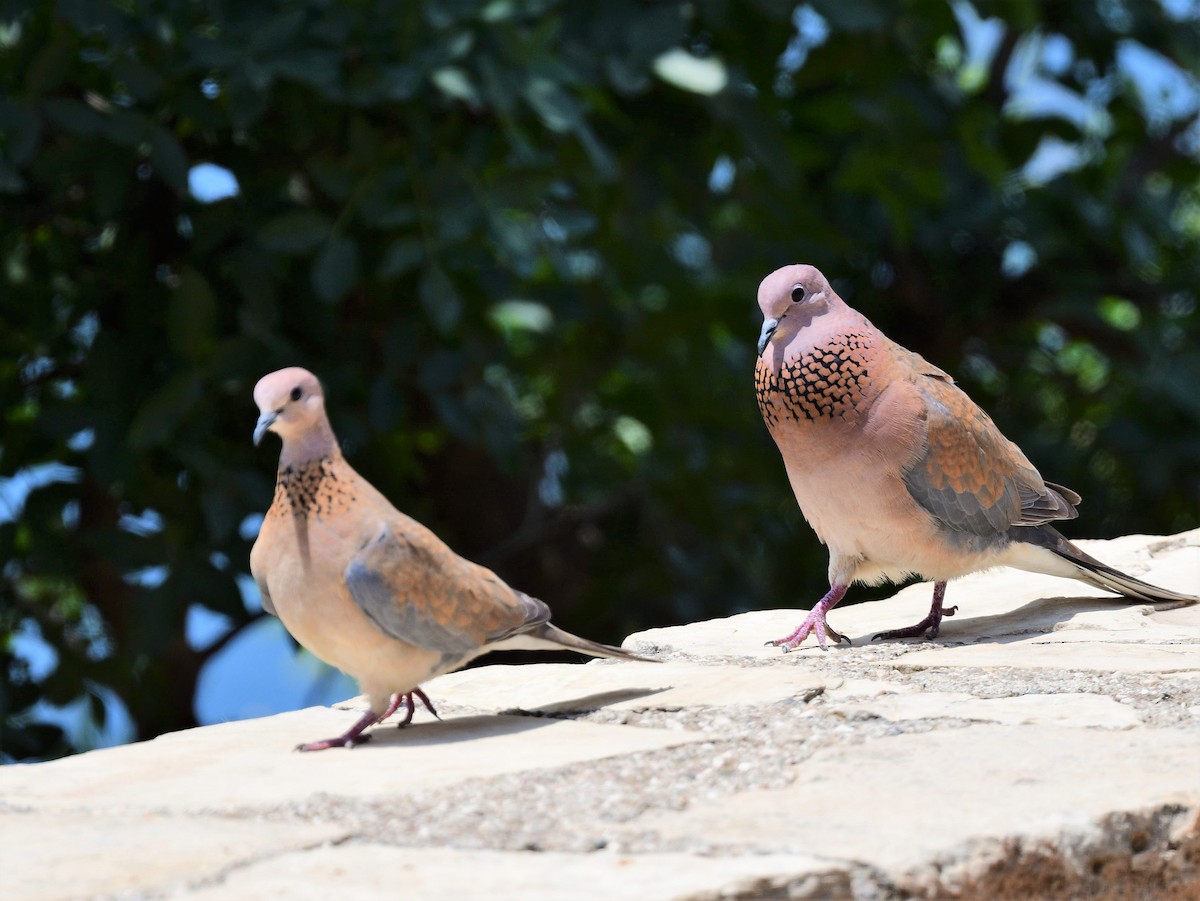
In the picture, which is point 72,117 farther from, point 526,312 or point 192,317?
point 526,312

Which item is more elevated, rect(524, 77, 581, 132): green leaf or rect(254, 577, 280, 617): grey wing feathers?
rect(524, 77, 581, 132): green leaf

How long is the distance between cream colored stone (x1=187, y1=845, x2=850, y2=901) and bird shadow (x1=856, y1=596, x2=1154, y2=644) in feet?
5.83

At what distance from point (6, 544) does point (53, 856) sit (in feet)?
10.9

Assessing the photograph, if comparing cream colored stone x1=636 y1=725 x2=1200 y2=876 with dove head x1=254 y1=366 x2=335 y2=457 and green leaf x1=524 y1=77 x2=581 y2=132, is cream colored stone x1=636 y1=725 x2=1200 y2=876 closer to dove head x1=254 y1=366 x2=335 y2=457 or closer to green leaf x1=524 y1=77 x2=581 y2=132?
dove head x1=254 y1=366 x2=335 y2=457

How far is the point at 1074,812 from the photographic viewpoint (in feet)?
7.14

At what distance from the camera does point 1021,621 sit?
12.6 feet

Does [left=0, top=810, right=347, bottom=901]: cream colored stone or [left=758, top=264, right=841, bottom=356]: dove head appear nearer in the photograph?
[left=0, top=810, right=347, bottom=901]: cream colored stone

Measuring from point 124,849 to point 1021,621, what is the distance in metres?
2.42

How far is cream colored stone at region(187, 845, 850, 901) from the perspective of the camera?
1.87 metres

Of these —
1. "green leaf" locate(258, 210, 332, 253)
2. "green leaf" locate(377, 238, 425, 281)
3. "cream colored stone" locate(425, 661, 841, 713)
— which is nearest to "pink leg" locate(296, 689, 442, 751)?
"cream colored stone" locate(425, 661, 841, 713)

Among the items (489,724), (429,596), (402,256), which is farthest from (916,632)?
(402,256)

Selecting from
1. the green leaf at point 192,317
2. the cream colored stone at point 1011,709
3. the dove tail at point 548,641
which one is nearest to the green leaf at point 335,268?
the green leaf at point 192,317

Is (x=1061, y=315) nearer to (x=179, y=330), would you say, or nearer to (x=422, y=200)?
(x=422, y=200)

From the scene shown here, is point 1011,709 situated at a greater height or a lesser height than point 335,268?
lesser
